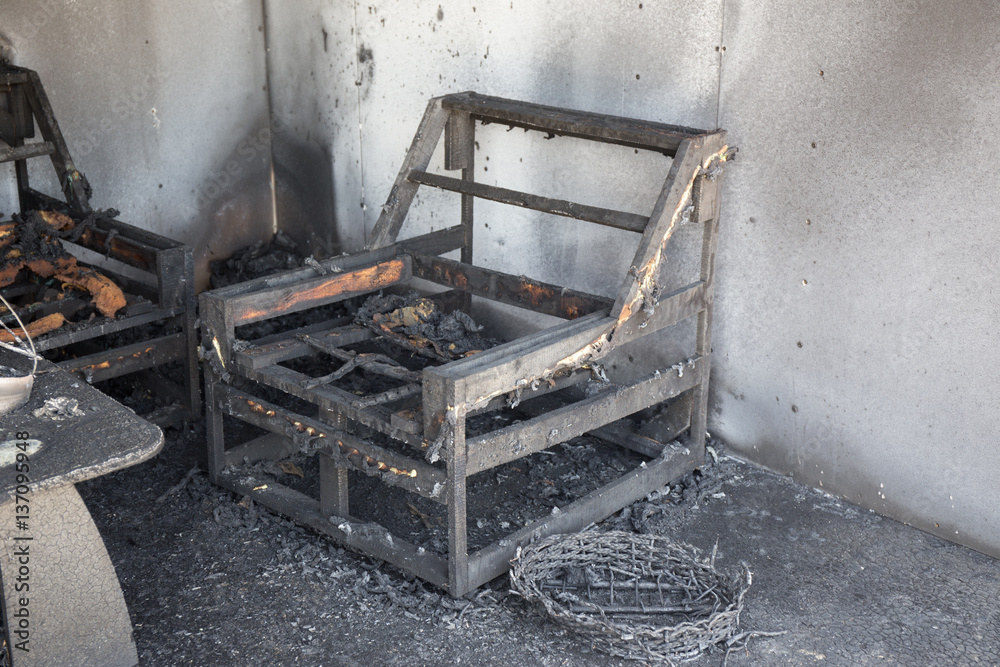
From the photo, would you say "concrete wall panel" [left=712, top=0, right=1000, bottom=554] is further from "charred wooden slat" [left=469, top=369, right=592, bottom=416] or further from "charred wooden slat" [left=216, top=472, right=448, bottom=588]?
"charred wooden slat" [left=216, top=472, right=448, bottom=588]

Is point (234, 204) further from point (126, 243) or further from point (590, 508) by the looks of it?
point (590, 508)

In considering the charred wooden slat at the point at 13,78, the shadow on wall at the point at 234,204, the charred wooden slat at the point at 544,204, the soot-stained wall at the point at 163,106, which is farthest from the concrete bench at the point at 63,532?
the shadow on wall at the point at 234,204

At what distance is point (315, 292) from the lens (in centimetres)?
362

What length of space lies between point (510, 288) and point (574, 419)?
68cm

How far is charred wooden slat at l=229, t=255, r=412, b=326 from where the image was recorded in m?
3.44

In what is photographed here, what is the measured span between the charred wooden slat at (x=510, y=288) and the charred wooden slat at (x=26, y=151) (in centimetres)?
166

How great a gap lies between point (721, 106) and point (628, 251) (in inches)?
26.8

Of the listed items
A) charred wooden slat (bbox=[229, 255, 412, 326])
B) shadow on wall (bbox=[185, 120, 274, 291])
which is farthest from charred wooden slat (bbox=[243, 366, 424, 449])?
shadow on wall (bbox=[185, 120, 274, 291])

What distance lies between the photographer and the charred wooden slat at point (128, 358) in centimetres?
381

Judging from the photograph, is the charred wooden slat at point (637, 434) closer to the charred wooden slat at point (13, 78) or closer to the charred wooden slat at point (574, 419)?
the charred wooden slat at point (574, 419)

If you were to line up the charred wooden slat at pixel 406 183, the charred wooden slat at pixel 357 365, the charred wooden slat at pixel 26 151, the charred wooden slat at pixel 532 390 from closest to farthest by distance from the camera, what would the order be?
the charred wooden slat at pixel 532 390 < the charred wooden slat at pixel 357 365 < the charred wooden slat at pixel 406 183 < the charred wooden slat at pixel 26 151

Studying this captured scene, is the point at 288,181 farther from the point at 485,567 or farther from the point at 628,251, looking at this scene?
the point at 485,567

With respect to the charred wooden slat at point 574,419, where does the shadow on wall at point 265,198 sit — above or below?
above

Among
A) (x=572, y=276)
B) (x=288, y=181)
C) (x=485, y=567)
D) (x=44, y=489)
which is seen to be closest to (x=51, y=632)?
(x=44, y=489)
